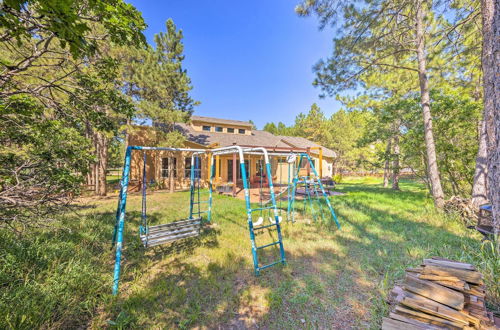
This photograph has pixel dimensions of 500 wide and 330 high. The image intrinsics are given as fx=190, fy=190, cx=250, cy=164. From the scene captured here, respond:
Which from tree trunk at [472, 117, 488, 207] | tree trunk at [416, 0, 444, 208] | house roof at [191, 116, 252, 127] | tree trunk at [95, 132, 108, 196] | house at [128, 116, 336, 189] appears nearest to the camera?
tree trunk at [472, 117, 488, 207]

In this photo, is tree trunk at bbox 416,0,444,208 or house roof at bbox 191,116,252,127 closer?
tree trunk at bbox 416,0,444,208

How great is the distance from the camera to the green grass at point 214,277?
2543mm

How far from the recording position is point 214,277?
3.58 metres

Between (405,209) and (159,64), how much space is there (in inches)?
595

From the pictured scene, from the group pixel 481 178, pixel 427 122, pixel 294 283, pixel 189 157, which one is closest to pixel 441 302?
pixel 294 283

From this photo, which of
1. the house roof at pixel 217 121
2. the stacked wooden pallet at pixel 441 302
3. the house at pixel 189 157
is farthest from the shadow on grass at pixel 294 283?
the house roof at pixel 217 121

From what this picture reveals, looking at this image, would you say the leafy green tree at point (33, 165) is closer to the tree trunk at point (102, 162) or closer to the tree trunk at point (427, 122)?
the tree trunk at point (102, 162)

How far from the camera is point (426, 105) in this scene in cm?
745

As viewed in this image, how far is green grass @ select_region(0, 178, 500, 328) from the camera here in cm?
254

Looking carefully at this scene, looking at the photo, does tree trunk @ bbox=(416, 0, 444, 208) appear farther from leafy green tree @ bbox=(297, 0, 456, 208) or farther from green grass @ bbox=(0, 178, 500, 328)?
green grass @ bbox=(0, 178, 500, 328)

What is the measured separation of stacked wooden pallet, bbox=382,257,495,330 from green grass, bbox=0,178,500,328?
1.93ft

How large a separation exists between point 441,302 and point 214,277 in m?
3.19

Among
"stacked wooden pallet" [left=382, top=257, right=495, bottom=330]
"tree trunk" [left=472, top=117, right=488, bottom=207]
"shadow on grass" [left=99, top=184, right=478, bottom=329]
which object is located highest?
"tree trunk" [left=472, top=117, right=488, bottom=207]

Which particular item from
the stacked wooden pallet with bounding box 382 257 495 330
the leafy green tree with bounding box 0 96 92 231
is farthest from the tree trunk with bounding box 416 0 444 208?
the leafy green tree with bounding box 0 96 92 231
